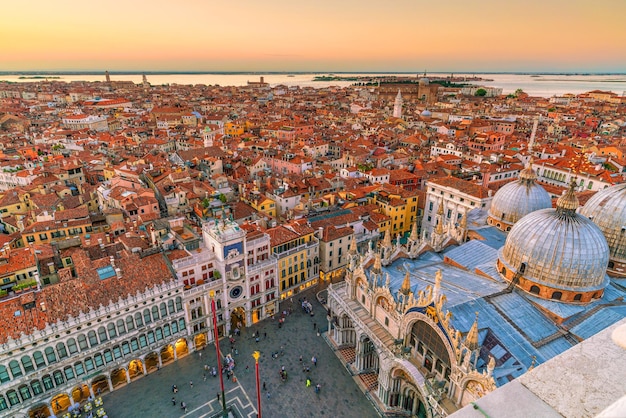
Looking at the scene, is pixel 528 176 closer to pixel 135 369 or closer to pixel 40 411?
pixel 135 369

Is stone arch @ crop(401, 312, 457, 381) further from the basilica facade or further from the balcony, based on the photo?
the balcony

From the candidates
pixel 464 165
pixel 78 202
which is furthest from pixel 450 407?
pixel 464 165

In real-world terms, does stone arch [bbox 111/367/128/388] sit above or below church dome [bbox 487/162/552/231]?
below

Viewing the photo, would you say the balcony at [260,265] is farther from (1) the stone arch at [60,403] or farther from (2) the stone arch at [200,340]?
(1) the stone arch at [60,403]

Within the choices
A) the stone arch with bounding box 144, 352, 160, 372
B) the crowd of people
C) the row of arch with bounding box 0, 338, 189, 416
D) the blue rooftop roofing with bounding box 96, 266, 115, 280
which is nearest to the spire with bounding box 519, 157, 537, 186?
the crowd of people

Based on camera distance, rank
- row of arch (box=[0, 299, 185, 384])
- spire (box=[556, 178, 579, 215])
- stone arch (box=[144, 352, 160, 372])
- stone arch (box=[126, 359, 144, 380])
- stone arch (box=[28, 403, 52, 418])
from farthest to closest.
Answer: stone arch (box=[144, 352, 160, 372]) → stone arch (box=[126, 359, 144, 380]) → stone arch (box=[28, 403, 52, 418]) → row of arch (box=[0, 299, 185, 384]) → spire (box=[556, 178, 579, 215])

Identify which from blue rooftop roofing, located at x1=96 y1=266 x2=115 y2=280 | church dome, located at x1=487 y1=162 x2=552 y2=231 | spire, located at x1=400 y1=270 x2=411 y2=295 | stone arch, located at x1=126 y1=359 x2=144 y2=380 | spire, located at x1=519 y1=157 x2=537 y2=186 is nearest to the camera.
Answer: spire, located at x1=400 y1=270 x2=411 y2=295

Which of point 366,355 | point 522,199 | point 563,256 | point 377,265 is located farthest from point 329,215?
point 563,256

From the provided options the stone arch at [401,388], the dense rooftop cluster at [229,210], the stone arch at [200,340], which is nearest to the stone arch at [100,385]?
the dense rooftop cluster at [229,210]
